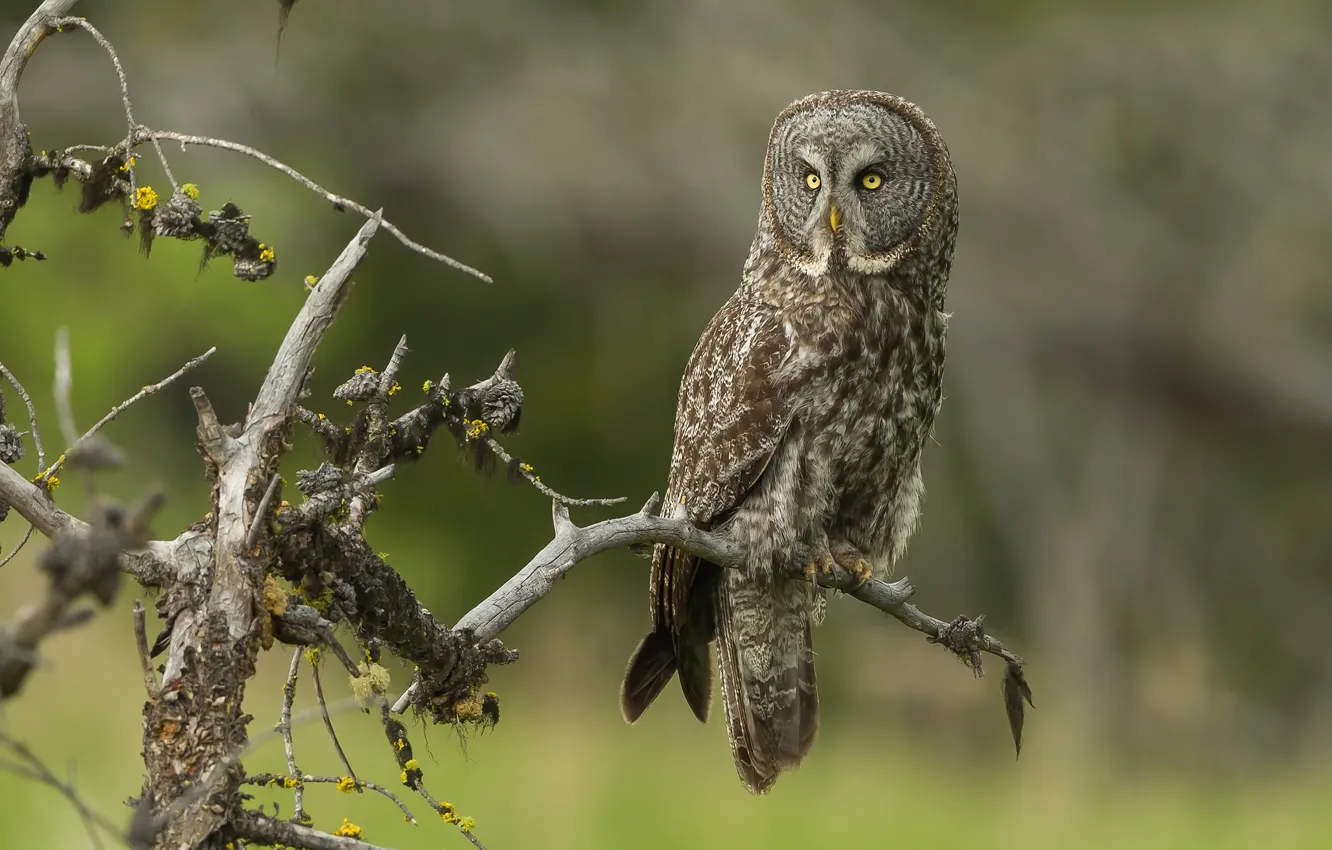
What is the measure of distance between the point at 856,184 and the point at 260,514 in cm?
242

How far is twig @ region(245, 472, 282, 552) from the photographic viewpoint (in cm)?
206

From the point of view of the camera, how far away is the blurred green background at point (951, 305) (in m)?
10.0

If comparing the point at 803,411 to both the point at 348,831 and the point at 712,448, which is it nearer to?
the point at 712,448

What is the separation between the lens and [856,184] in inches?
162

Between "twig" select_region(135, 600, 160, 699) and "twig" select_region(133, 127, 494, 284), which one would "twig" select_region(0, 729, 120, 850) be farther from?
"twig" select_region(133, 127, 494, 284)

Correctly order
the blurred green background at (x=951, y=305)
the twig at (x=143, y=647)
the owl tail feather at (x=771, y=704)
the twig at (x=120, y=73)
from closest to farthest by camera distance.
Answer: the twig at (x=143, y=647), the twig at (x=120, y=73), the owl tail feather at (x=771, y=704), the blurred green background at (x=951, y=305)

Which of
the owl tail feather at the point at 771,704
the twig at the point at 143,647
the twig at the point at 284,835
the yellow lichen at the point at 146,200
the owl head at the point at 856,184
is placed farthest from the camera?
the owl tail feather at the point at 771,704

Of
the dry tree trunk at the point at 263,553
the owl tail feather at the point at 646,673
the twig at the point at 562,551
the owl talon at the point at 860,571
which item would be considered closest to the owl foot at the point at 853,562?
the owl talon at the point at 860,571

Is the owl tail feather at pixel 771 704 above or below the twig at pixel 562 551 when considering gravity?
below

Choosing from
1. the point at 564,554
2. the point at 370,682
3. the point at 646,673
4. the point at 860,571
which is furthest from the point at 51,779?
the point at 860,571

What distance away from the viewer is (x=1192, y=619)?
10.8 metres

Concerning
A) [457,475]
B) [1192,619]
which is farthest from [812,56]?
[1192,619]

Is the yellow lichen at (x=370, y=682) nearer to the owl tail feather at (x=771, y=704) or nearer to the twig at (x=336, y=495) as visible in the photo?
the twig at (x=336, y=495)

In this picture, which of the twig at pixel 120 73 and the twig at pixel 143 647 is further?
the twig at pixel 120 73
